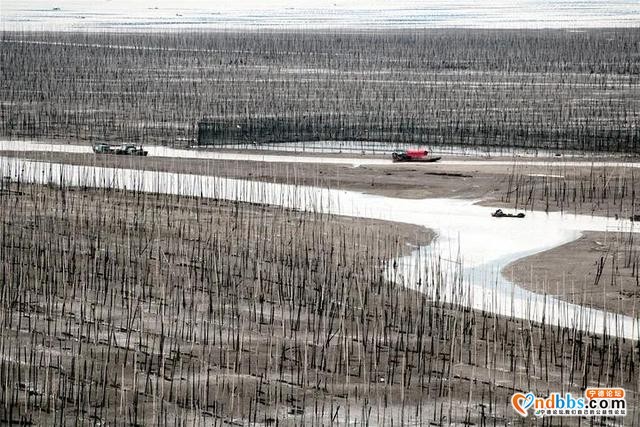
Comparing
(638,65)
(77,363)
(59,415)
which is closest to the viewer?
(59,415)

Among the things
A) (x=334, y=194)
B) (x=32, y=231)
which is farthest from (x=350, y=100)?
(x=32, y=231)

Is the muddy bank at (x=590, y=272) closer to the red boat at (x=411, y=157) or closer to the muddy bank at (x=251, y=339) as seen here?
the muddy bank at (x=251, y=339)

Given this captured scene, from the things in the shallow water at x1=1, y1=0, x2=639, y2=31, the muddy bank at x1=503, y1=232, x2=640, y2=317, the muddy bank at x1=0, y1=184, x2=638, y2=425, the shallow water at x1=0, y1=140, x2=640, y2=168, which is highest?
the muddy bank at x1=0, y1=184, x2=638, y2=425

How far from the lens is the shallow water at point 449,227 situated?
24.8m

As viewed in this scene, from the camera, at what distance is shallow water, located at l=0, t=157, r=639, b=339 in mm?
24828

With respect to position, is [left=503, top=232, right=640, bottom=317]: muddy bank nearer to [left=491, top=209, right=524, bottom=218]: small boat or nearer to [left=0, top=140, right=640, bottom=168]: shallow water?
[left=491, top=209, right=524, bottom=218]: small boat

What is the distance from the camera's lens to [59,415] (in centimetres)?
1883

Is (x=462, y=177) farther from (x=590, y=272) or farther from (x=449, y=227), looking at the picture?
(x=590, y=272)

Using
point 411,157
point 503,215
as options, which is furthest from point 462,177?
point 503,215

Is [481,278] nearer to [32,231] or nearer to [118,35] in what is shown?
[32,231]

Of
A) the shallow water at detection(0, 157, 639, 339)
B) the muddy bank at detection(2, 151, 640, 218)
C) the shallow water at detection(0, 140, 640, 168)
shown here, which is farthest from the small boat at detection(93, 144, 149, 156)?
the shallow water at detection(0, 157, 639, 339)

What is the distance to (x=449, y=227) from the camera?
32812 millimetres

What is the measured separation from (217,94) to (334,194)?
25.1 m

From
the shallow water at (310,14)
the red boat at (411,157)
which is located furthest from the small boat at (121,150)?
the shallow water at (310,14)
